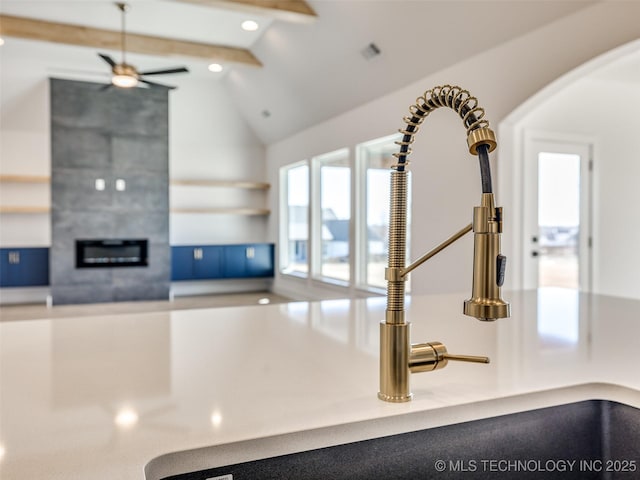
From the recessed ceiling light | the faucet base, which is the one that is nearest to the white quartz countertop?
the faucet base

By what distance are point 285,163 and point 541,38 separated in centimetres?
522

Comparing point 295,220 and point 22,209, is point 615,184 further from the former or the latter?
point 22,209

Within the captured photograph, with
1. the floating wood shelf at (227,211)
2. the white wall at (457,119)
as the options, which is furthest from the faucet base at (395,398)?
the floating wood shelf at (227,211)

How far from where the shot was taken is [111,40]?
637 centimetres

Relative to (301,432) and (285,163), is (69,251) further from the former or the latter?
(301,432)

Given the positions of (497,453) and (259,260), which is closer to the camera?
A: (497,453)

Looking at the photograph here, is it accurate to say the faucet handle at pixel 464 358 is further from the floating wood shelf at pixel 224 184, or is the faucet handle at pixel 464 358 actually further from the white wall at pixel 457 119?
the floating wood shelf at pixel 224 184

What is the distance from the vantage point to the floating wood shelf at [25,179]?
752 centimetres

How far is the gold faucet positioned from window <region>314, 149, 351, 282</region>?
19.1 feet

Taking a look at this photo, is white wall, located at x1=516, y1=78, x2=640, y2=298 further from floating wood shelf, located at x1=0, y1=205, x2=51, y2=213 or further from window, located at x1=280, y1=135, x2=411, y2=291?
floating wood shelf, located at x1=0, y1=205, x2=51, y2=213

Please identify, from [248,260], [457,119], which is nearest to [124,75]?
[457,119]

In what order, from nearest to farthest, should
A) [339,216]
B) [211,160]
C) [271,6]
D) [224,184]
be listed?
[271,6]
[339,216]
[224,184]
[211,160]

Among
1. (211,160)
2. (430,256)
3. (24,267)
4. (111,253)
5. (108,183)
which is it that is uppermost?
(211,160)

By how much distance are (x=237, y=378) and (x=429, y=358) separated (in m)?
0.34
